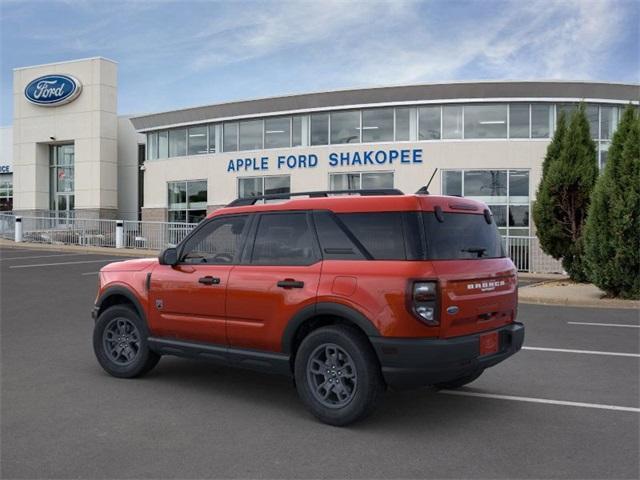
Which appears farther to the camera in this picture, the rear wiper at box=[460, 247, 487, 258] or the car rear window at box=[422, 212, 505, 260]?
the rear wiper at box=[460, 247, 487, 258]

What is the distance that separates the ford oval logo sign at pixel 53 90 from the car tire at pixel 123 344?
3051 centimetres

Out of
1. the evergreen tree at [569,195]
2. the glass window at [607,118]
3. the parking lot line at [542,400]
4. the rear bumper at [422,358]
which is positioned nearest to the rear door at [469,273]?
→ the rear bumper at [422,358]

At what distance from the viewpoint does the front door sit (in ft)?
18.3

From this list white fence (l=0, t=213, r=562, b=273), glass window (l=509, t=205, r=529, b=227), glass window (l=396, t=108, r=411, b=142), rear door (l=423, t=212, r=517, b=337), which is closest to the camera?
rear door (l=423, t=212, r=517, b=337)

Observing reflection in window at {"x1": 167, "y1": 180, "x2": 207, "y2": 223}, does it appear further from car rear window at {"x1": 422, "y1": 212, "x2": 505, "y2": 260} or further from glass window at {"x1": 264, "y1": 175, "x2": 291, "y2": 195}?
car rear window at {"x1": 422, "y1": 212, "x2": 505, "y2": 260}

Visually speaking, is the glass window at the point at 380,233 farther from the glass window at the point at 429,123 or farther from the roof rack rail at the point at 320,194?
the glass window at the point at 429,123

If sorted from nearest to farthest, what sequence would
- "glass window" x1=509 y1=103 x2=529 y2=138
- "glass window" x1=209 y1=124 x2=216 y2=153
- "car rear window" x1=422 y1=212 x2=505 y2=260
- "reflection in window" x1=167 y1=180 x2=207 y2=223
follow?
"car rear window" x1=422 y1=212 x2=505 y2=260
"glass window" x1=509 y1=103 x2=529 y2=138
"glass window" x1=209 y1=124 x2=216 y2=153
"reflection in window" x1=167 y1=180 x2=207 y2=223

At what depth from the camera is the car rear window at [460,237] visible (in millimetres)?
4746

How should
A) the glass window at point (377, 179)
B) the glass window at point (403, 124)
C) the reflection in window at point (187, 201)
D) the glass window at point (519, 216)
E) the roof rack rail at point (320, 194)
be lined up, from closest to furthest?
the roof rack rail at point (320, 194) → the glass window at point (519, 216) → the glass window at point (403, 124) → the glass window at point (377, 179) → the reflection in window at point (187, 201)

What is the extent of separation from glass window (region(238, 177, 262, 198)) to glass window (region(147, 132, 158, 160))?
5.95 m

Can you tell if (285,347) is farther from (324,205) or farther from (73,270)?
(73,270)

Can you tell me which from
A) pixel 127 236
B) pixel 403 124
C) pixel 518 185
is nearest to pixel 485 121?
pixel 518 185

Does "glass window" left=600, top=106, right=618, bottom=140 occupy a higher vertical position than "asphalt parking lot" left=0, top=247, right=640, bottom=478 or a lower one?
higher

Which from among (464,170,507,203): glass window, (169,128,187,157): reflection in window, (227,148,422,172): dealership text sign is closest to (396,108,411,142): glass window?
(227,148,422,172): dealership text sign
